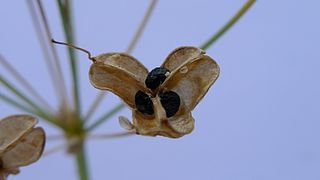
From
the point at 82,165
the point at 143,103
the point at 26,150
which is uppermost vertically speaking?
the point at 143,103

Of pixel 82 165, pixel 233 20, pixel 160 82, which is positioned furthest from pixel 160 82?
pixel 82 165

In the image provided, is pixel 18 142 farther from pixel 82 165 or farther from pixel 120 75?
pixel 82 165

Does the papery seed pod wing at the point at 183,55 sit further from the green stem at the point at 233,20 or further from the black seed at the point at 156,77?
the green stem at the point at 233,20

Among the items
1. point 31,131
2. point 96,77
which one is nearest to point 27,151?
point 31,131

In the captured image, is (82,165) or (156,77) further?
(82,165)

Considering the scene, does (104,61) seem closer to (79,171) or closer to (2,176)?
(2,176)

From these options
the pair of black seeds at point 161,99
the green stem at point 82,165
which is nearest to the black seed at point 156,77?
the pair of black seeds at point 161,99

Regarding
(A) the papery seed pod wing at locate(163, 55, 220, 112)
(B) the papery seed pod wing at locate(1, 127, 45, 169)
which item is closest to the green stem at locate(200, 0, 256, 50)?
(A) the papery seed pod wing at locate(163, 55, 220, 112)

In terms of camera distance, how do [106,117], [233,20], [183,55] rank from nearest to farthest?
1. [183,55]
2. [233,20]
3. [106,117]
